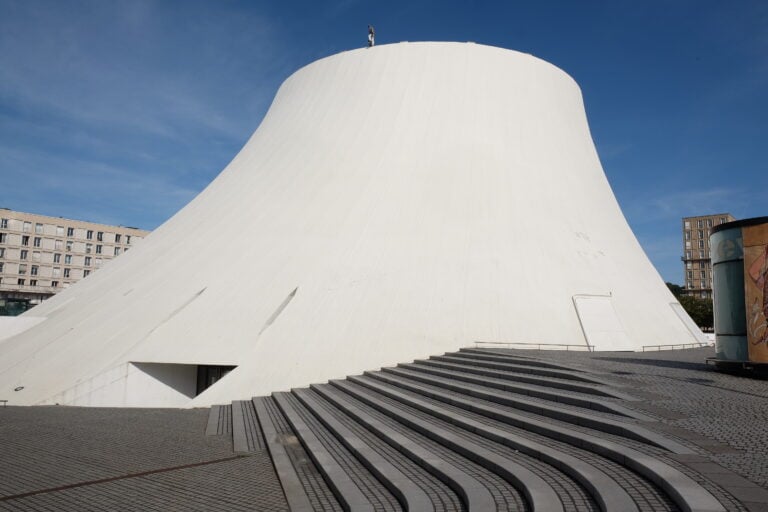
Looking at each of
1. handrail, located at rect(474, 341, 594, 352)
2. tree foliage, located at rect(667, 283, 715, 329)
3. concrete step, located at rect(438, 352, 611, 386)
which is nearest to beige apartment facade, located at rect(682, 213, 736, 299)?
tree foliage, located at rect(667, 283, 715, 329)

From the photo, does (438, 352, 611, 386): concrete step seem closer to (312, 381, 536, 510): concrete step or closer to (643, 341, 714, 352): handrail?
(312, 381, 536, 510): concrete step

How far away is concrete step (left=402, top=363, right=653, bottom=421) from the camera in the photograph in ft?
16.9

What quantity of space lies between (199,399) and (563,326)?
7.26 meters

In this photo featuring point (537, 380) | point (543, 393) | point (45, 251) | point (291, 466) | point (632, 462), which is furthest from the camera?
point (45, 251)

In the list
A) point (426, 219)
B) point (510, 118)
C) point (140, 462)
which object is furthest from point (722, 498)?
point (510, 118)

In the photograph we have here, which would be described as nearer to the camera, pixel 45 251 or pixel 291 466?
pixel 291 466

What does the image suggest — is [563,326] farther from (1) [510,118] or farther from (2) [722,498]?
(2) [722,498]

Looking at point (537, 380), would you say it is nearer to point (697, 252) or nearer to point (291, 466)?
point (291, 466)

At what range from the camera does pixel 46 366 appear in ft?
36.2

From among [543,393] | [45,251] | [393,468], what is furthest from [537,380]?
[45,251]

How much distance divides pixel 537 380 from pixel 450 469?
118 inches

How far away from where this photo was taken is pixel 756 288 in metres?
7.15

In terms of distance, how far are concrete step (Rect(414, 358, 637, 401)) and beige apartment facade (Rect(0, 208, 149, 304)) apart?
114ft

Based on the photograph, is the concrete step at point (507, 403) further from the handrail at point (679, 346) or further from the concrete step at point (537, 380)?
the handrail at point (679, 346)
